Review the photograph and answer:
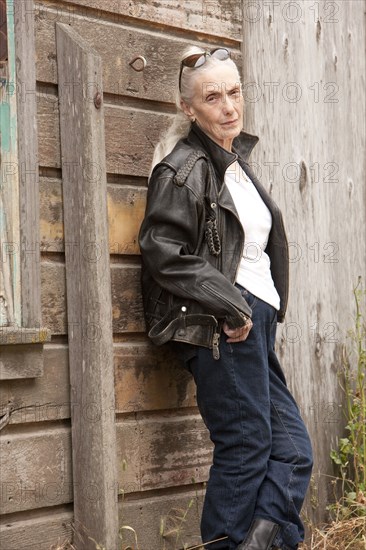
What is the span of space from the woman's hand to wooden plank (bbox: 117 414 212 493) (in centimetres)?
55

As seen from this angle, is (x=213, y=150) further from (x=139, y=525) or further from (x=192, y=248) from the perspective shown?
(x=139, y=525)

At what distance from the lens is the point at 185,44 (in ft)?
12.3

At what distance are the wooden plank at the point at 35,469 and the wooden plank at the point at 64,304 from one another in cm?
38

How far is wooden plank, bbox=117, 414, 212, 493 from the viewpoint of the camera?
11.4 feet

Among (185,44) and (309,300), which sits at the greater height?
(185,44)

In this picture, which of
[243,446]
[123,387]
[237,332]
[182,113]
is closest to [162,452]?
[123,387]

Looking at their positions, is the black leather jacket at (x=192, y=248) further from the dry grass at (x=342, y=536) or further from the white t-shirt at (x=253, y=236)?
the dry grass at (x=342, y=536)

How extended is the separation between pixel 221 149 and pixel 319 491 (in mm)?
1915

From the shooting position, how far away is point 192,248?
131 inches

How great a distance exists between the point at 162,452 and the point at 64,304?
2.44ft

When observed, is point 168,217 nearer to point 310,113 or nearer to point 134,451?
point 134,451

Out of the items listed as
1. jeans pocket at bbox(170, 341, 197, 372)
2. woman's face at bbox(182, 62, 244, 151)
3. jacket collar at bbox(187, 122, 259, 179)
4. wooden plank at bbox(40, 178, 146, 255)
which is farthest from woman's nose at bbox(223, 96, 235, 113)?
jeans pocket at bbox(170, 341, 197, 372)

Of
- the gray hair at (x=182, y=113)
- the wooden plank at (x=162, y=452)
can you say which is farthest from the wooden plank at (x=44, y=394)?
the gray hair at (x=182, y=113)

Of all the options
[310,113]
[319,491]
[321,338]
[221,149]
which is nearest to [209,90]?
[221,149]
